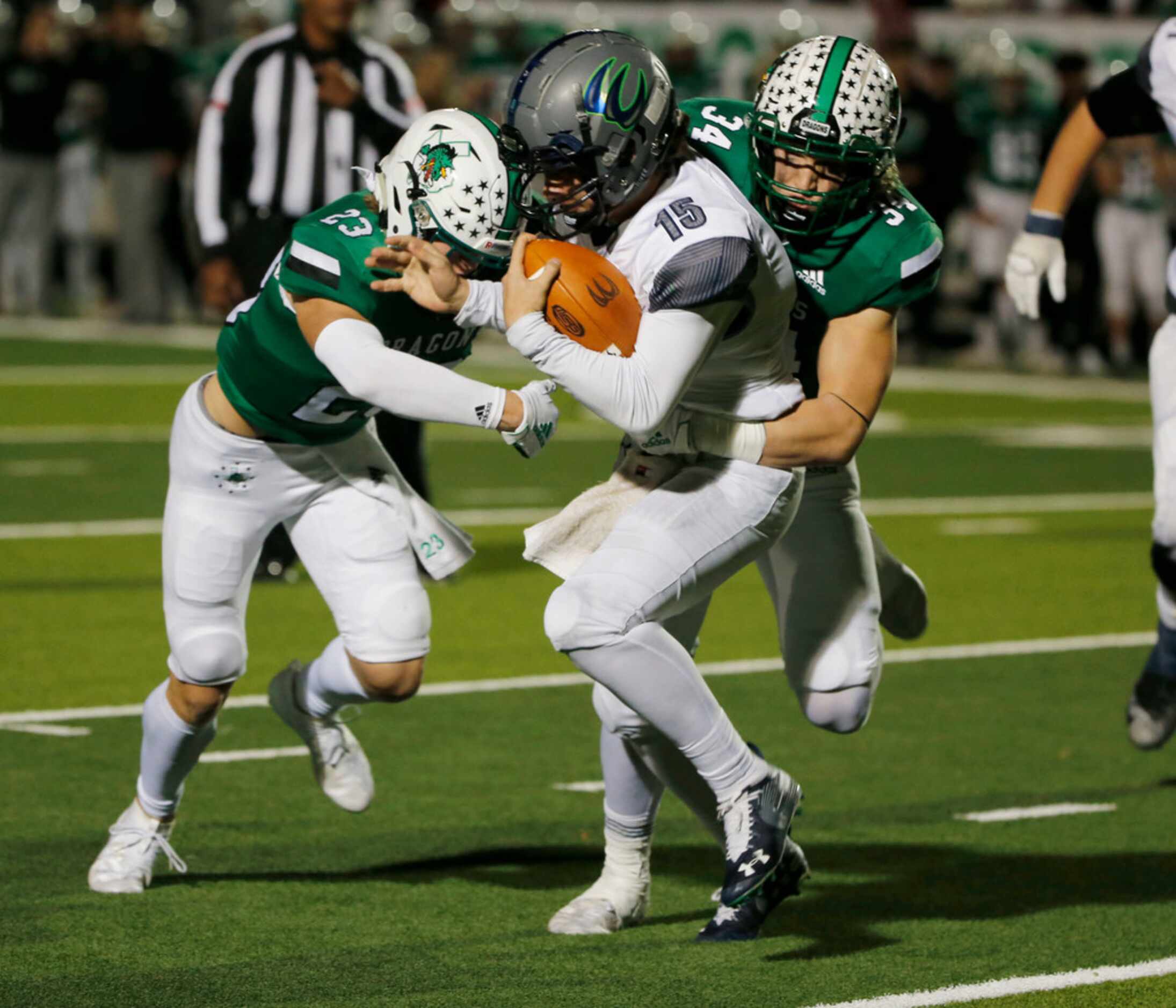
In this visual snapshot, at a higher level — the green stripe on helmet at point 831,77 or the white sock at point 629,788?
the green stripe on helmet at point 831,77

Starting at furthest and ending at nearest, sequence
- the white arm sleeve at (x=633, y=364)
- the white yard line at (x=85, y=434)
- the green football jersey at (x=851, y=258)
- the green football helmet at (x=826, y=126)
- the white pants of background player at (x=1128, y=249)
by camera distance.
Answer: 1. the white pants of background player at (x=1128, y=249)
2. the white yard line at (x=85, y=434)
3. the green football jersey at (x=851, y=258)
4. the green football helmet at (x=826, y=126)
5. the white arm sleeve at (x=633, y=364)

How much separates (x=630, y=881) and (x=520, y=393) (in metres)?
0.99

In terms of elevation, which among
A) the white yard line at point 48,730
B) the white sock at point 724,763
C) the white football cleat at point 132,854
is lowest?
the white yard line at point 48,730

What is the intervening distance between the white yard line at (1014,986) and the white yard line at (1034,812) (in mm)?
1159

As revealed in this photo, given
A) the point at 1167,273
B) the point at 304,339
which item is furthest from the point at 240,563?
the point at 1167,273

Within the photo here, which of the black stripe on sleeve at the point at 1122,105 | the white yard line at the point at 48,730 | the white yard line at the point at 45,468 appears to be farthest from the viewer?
the white yard line at the point at 45,468

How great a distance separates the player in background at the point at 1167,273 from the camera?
5223 mm

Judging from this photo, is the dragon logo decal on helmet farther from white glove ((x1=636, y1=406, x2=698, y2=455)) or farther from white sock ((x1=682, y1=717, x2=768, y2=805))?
white sock ((x1=682, y1=717, x2=768, y2=805))

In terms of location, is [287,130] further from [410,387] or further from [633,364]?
[633,364]

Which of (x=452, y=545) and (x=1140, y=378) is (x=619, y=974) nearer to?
(x=452, y=545)

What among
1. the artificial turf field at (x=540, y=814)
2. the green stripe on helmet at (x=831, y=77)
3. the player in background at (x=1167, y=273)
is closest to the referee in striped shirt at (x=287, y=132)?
the artificial turf field at (x=540, y=814)

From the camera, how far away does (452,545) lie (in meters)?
4.70

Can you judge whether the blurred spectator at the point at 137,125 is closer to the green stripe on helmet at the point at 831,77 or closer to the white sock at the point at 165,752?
the white sock at the point at 165,752

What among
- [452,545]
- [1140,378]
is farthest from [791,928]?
[1140,378]
